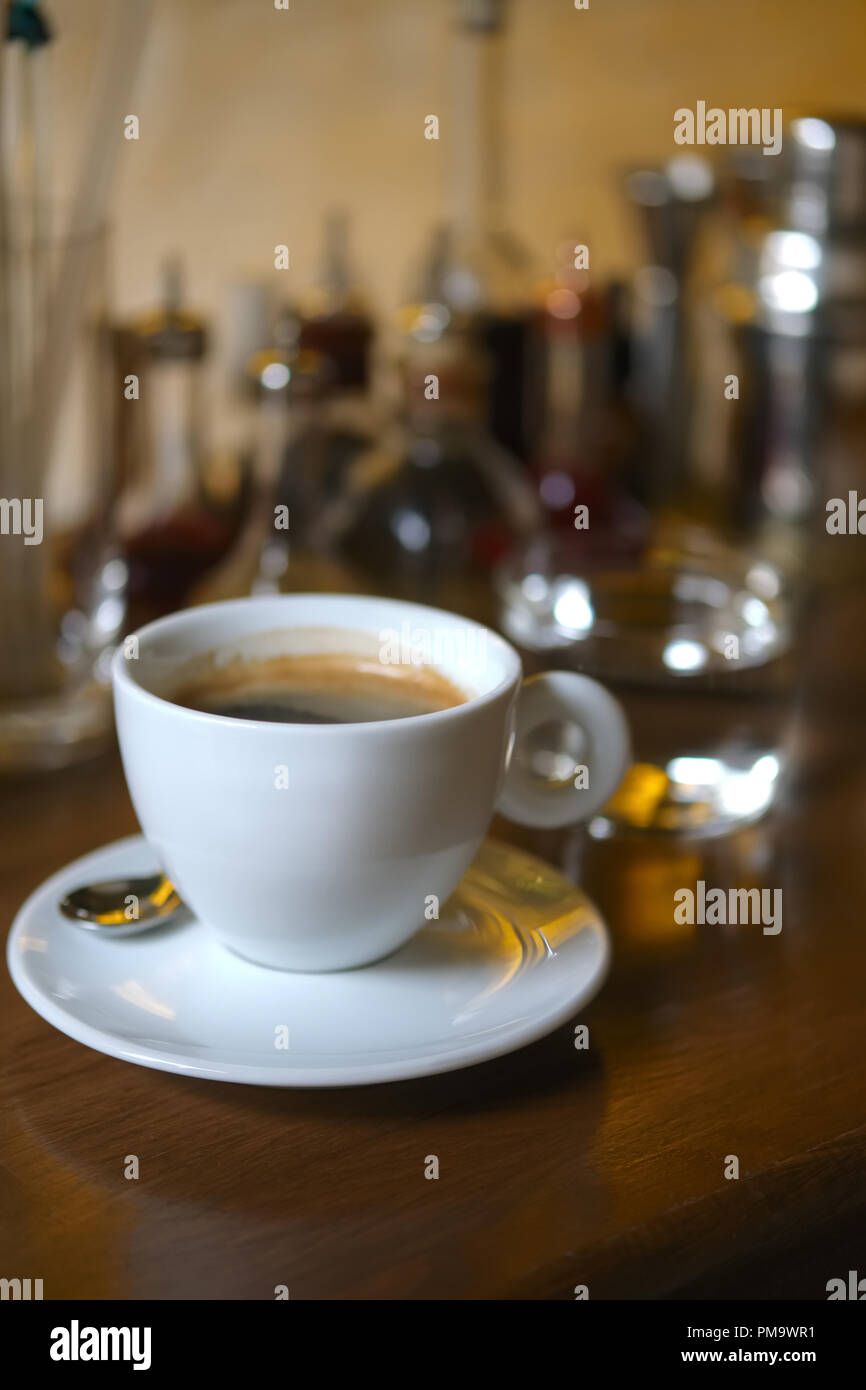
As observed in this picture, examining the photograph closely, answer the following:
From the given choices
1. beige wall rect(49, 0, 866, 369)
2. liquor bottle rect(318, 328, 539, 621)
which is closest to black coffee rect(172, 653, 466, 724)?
liquor bottle rect(318, 328, 539, 621)

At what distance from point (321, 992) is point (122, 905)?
3.2 inches

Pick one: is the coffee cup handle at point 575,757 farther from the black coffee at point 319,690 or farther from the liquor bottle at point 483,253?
the liquor bottle at point 483,253

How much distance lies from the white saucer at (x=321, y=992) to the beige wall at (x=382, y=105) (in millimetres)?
697

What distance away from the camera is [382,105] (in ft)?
3.73

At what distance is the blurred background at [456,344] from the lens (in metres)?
0.65

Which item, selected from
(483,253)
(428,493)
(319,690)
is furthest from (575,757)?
(483,253)

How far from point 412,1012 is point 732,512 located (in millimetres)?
618

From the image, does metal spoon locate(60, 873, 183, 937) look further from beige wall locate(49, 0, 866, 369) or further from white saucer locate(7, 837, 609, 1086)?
beige wall locate(49, 0, 866, 369)

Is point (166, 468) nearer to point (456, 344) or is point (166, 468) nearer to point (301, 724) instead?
point (456, 344)

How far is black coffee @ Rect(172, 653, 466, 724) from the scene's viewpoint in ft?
1.66

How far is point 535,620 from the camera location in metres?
0.68

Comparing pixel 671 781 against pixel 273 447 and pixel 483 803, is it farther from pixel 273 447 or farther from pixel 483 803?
pixel 273 447

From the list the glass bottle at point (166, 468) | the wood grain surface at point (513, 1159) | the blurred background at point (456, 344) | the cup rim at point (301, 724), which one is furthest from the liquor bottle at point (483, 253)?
the wood grain surface at point (513, 1159)

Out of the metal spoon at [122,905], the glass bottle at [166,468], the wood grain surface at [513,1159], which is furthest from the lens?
the glass bottle at [166,468]
